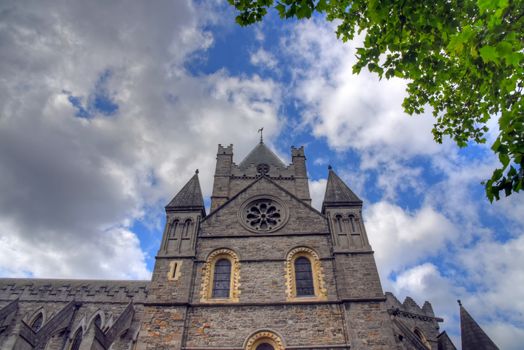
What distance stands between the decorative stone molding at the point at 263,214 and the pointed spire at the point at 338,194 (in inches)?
91.0

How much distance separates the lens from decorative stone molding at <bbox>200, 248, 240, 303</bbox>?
1364 cm

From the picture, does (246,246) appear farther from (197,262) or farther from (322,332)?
(322,332)

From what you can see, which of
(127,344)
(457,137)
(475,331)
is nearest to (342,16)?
(457,137)

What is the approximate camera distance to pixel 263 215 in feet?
54.6

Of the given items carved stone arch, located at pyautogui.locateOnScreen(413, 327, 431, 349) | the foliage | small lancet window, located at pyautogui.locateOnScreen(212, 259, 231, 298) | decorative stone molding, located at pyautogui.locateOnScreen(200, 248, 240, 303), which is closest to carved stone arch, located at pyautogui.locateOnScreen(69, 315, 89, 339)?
decorative stone molding, located at pyautogui.locateOnScreen(200, 248, 240, 303)

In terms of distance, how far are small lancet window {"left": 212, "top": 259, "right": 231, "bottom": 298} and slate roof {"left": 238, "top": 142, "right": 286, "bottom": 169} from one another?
16653 mm

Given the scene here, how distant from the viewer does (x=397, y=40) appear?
20.9 ft

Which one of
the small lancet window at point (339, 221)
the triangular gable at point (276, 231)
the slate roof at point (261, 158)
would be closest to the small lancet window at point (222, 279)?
the triangular gable at point (276, 231)

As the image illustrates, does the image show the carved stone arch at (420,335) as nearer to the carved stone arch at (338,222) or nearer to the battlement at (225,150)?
the carved stone arch at (338,222)

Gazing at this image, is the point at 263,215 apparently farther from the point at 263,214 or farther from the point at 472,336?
the point at 472,336

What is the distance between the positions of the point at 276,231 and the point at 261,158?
1719 centimetres

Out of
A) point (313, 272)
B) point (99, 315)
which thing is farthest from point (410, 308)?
point (99, 315)

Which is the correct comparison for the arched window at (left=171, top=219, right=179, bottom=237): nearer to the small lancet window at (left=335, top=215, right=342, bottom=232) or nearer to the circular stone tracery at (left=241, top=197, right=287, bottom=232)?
the circular stone tracery at (left=241, top=197, right=287, bottom=232)

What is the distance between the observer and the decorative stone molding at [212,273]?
13.6 m
